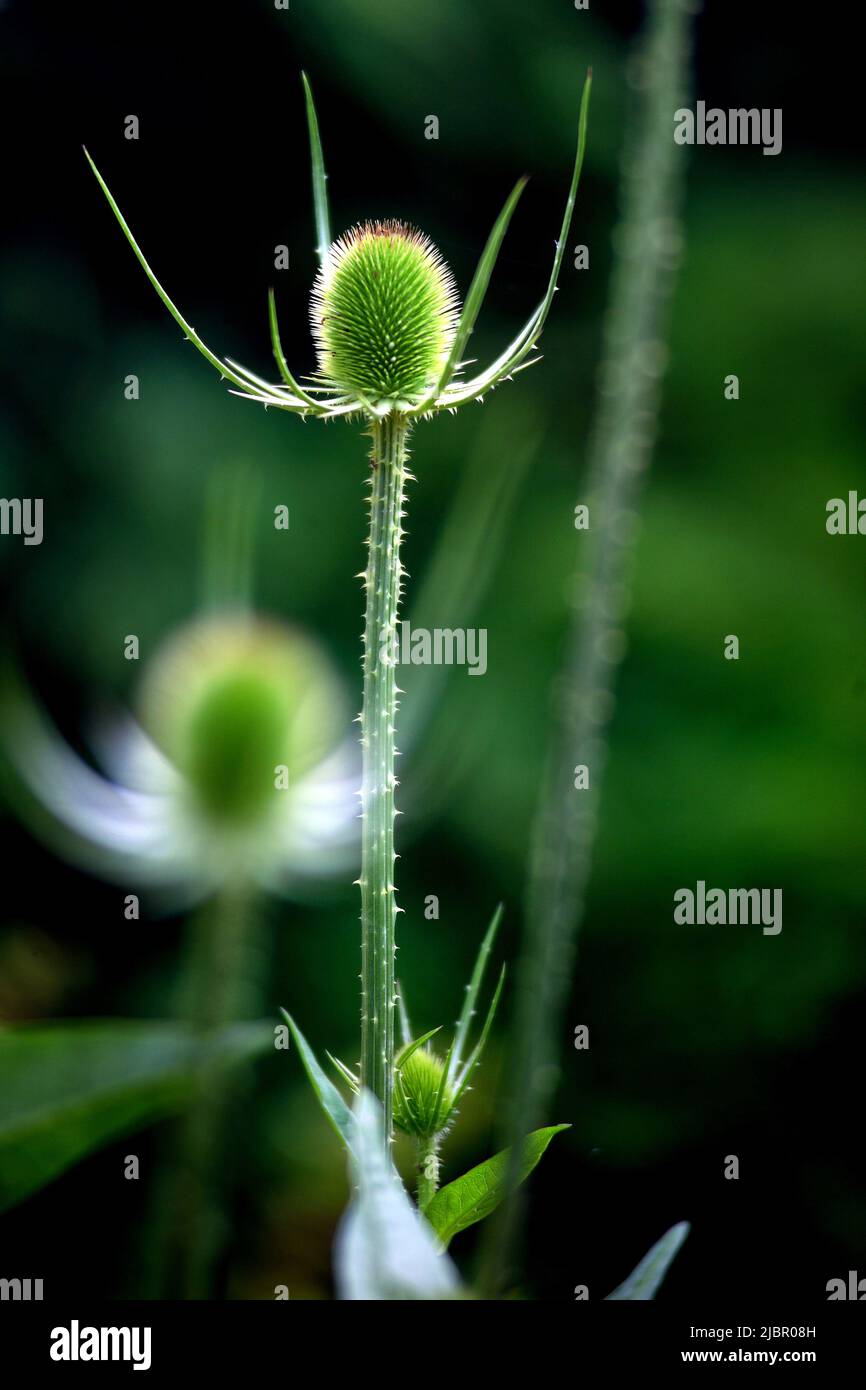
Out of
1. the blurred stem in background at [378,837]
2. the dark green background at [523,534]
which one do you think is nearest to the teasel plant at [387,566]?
the blurred stem in background at [378,837]

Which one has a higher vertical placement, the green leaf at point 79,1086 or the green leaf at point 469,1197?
the green leaf at point 79,1086

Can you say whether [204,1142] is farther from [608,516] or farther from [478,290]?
[478,290]

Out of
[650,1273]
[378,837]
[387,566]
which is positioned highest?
[387,566]

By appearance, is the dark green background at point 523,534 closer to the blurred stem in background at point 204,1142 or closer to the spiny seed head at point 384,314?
the spiny seed head at point 384,314

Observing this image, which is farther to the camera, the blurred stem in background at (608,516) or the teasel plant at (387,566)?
the teasel plant at (387,566)

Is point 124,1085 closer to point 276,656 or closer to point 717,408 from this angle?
point 276,656

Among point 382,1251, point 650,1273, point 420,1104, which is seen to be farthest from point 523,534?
point 382,1251
